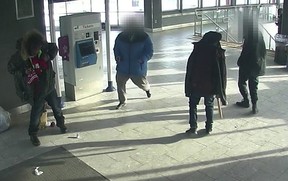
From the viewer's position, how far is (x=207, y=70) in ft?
16.5

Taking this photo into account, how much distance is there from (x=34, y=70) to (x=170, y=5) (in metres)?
10.2

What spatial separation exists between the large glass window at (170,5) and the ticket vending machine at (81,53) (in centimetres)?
770

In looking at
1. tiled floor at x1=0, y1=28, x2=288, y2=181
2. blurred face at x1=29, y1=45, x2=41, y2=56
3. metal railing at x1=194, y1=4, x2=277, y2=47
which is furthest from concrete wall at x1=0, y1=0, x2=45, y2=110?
metal railing at x1=194, y1=4, x2=277, y2=47

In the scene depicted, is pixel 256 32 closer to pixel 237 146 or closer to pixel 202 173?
pixel 237 146

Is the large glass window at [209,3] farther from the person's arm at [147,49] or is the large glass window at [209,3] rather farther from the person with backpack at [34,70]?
the person with backpack at [34,70]

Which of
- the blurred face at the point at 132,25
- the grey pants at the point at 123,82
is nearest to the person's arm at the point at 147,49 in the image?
the blurred face at the point at 132,25

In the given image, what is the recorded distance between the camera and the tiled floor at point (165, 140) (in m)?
4.53

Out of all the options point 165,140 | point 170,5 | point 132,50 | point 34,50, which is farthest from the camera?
point 170,5

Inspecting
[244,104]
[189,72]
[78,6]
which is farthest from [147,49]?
[78,6]

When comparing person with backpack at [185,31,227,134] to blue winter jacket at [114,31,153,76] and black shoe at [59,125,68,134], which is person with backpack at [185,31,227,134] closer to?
blue winter jacket at [114,31,153,76]

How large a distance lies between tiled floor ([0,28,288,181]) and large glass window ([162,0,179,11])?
24.5 feet

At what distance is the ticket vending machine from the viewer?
21.4 ft

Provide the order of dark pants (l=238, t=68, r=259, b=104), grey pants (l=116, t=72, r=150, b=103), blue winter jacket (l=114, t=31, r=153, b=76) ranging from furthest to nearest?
grey pants (l=116, t=72, r=150, b=103) < blue winter jacket (l=114, t=31, r=153, b=76) < dark pants (l=238, t=68, r=259, b=104)

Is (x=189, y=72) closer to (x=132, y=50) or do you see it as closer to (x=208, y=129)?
(x=208, y=129)
